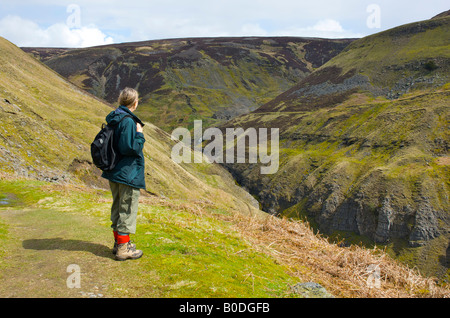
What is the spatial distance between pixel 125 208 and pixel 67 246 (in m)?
2.04

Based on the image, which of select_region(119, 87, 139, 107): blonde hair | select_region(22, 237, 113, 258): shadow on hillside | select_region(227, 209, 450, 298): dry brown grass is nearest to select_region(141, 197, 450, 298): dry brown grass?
select_region(227, 209, 450, 298): dry brown grass

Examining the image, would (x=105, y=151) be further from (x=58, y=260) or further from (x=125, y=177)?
(x=58, y=260)

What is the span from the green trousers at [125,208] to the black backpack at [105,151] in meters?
0.54

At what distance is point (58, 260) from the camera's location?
6.66 meters

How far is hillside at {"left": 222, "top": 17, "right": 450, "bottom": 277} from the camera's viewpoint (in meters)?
54.0

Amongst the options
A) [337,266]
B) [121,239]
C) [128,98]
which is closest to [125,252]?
[121,239]

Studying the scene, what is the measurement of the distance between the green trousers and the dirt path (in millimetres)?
819

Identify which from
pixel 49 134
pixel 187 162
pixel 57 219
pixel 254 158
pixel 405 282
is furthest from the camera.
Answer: pixel 254 158

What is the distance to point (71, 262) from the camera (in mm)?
6633

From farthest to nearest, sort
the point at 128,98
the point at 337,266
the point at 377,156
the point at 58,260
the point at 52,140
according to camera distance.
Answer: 1. the point at 377,156
2. the point at 52,140
3. the point at 337,266
4. the point at 128,98
5. the point at 58,260

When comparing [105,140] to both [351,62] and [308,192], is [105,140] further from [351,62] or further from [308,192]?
[351,62]

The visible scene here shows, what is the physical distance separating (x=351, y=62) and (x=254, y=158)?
86939mm

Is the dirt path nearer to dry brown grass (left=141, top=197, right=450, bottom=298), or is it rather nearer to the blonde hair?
the blonde hair
